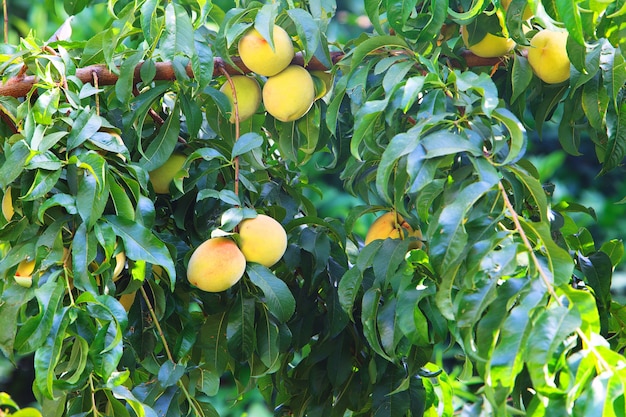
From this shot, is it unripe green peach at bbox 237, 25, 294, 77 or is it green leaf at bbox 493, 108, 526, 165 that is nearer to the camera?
green leaf at bbox 493, 108, 526, 165

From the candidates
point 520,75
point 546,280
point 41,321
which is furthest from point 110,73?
point 546,280

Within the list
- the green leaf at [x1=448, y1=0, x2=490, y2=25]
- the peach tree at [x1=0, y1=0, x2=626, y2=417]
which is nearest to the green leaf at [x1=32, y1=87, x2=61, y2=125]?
the peach tree at [x1=0, y1=0, x2=626, y2=417]

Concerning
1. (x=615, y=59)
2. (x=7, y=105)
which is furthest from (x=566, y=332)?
(x=7, y=105)

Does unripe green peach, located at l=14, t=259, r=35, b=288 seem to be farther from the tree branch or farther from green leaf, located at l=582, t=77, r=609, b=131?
green leaf, located at l=582, t=77, r=609, b=131

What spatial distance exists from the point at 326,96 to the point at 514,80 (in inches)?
10.0

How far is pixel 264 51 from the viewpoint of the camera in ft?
3.19

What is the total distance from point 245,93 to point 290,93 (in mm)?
95

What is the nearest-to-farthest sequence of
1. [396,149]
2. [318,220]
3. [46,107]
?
[396,149] < [46,107] < [318,220]

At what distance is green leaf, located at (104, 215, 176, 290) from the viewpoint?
2.68ft

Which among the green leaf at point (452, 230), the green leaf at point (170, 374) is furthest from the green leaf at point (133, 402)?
the green leaf at point (452, 230)

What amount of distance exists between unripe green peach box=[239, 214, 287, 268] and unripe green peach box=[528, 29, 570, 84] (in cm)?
37

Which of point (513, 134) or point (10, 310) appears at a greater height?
point (513, 134)

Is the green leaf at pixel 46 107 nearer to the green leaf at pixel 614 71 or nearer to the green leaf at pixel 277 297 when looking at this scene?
the green leaf at pixel 277 297

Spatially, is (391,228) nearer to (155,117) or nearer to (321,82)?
(321,82)
